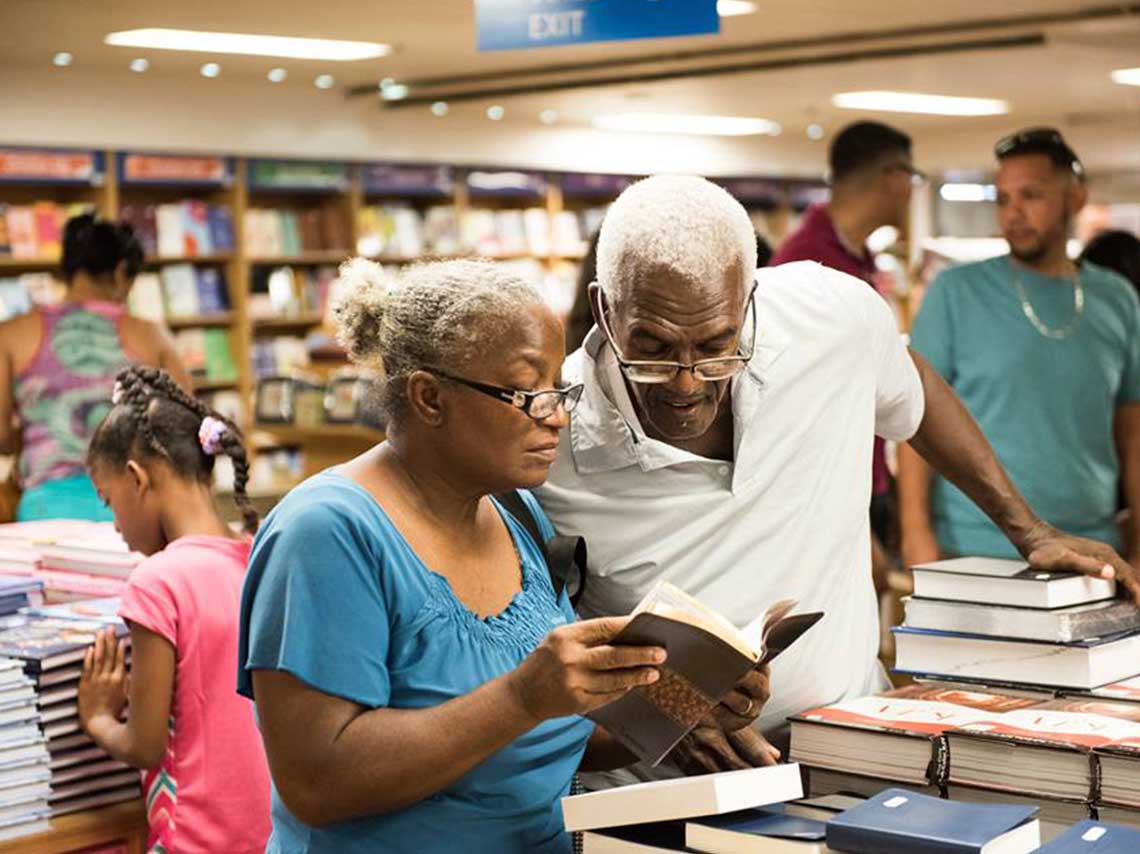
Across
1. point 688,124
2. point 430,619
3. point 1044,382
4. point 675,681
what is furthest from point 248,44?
point 675,681

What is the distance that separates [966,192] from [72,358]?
1102 centimetres

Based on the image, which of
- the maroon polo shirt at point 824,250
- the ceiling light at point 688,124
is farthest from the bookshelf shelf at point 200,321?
the maroon polo shirt at point 824,250

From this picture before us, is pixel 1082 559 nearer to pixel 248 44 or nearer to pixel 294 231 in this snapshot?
pixel 248 44

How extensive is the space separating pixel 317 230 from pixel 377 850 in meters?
9.84

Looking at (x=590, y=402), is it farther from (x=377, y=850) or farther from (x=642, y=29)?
(x=642, y=29)

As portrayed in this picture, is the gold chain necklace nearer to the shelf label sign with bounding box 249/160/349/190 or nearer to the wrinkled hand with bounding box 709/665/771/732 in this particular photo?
the wrinkled hand with bounding box 709/665/771/732

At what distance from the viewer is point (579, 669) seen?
5.68 ft

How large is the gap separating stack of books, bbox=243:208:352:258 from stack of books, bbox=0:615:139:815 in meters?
7.88

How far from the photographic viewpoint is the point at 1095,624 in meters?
2.41

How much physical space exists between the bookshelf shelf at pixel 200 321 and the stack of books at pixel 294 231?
442 mm

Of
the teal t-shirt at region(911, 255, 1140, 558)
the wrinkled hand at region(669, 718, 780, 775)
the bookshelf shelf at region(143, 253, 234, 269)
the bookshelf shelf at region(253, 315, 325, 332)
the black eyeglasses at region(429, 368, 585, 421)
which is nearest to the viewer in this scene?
the black eyeglasses at region(429, 368, 585, 421)

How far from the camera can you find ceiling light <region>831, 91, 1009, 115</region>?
36.9ft

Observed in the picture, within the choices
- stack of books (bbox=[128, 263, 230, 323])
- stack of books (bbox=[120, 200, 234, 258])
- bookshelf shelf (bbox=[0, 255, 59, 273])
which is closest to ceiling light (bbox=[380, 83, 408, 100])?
stack of books (bbox=[120, 200, 234, 258])

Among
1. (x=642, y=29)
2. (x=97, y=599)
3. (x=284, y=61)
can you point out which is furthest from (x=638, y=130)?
(x=97, y=599)
